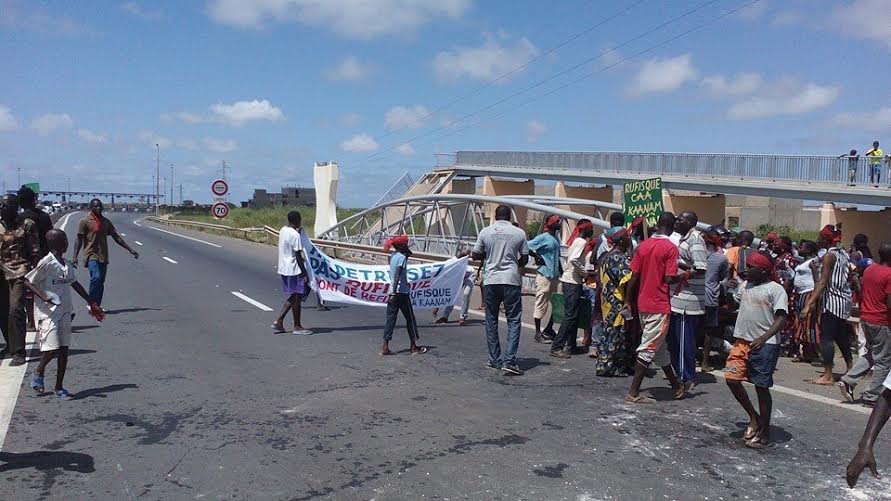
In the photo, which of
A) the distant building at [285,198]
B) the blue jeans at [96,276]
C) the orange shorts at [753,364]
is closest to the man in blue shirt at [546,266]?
the orange shorts at [753,364]

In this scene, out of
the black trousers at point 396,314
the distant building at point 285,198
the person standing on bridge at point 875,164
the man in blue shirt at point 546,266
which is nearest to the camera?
the black trousers at point 396,314

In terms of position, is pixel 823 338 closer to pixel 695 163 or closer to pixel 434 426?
pixel 434 426

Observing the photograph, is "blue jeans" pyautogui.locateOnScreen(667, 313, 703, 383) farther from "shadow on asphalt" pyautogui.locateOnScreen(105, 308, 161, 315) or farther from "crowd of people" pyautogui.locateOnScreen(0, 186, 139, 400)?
"shadow on asphalt" pyautogui.locateOnScreen(105, 308, 161, 315)

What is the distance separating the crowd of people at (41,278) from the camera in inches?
285

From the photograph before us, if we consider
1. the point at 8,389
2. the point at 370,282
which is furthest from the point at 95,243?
the point at 8,389

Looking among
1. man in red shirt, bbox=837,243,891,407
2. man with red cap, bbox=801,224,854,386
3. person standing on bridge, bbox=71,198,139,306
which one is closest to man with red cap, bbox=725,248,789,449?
man in red shirt, bbox=837,243,891,407

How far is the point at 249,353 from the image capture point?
376 inches

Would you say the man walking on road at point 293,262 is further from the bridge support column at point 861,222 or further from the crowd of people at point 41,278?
the bridge support column at point 861,222

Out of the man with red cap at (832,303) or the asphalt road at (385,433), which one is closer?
the asphalt road at (385,433)

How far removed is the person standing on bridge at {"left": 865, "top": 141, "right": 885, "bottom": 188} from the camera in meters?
30.9

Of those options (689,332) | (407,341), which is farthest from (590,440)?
(407,341)

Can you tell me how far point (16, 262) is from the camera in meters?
8.75

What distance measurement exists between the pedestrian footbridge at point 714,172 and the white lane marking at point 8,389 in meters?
30.6

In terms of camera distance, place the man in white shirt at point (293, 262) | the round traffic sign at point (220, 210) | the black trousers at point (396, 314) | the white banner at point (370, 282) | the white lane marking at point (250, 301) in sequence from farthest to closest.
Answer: the round traffic sign at point (220, 210) → the white lane marking at point (250, 301) → the white banner at point (370, 282) → the man in white shirt at point (293, 262) → the black trousers at point (396, 314)
